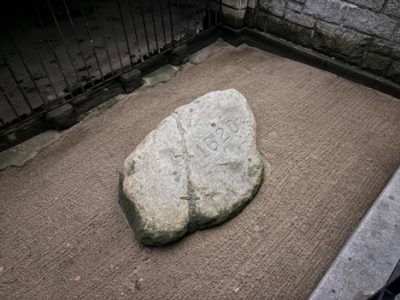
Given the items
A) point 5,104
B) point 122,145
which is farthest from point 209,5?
point 5,104

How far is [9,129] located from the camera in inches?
106

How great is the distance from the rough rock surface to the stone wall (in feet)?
5.24

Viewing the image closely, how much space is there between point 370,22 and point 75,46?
3339 mm

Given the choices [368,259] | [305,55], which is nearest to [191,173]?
[368,259]

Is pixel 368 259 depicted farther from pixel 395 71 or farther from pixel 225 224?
pixel 395 71

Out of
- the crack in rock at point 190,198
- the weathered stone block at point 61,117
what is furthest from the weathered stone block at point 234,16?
the crack in rock at point 190,198

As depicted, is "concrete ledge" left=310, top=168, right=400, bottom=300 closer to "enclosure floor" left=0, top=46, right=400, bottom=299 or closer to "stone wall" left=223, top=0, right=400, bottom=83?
"enclosure floor" left=0, top=46, right=400, bottom=299

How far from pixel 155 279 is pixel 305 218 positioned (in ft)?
3.60

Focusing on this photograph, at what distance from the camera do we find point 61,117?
2.90m

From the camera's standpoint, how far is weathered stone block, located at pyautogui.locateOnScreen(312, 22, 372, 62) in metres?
3.10

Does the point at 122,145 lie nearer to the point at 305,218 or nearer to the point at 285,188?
the point at 285,188

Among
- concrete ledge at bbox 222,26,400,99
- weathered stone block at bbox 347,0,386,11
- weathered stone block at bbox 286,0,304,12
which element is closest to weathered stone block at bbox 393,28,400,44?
weathered stone block at bbox 347,0,386,11

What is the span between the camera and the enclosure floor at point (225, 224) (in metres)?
1.93

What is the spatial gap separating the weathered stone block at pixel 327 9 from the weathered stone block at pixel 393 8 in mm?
371
